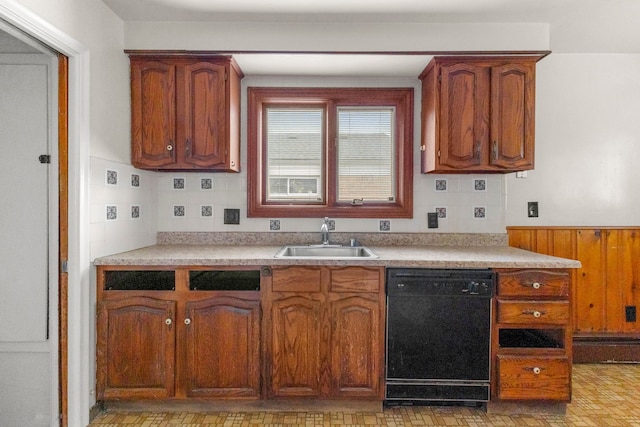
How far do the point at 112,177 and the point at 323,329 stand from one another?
4.94ft

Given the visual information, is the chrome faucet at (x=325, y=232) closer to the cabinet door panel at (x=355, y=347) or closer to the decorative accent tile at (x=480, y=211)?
the cabinet door panel at (x=355, y=347)

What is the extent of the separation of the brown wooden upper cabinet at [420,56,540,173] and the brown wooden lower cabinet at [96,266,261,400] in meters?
1.53

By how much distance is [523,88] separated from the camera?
251 cm

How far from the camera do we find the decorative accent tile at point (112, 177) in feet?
7.63

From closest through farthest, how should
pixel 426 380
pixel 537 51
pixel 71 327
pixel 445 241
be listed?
1. pixel 71 327
2. pixel 426 380
3. pixel 537 51
4. pixel 445 241

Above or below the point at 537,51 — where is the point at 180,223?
below

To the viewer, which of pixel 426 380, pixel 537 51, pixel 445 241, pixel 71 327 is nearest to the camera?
pixel 71 327

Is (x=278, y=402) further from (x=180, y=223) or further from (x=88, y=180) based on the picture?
(x=88, y=180)

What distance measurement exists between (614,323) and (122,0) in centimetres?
387

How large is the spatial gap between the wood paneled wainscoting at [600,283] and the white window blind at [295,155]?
148cm

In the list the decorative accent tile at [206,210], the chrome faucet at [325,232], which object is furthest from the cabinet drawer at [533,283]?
the decorative accent tile at [206,210]

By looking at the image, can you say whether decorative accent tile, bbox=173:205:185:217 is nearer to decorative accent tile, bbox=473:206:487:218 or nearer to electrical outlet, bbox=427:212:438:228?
electrical outlet, bbox=427:212:438:228

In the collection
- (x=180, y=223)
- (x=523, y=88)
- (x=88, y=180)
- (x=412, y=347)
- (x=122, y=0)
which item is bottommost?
(x=412, y=347)

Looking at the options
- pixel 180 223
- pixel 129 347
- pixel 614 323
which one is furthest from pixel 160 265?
pixel 614 323
